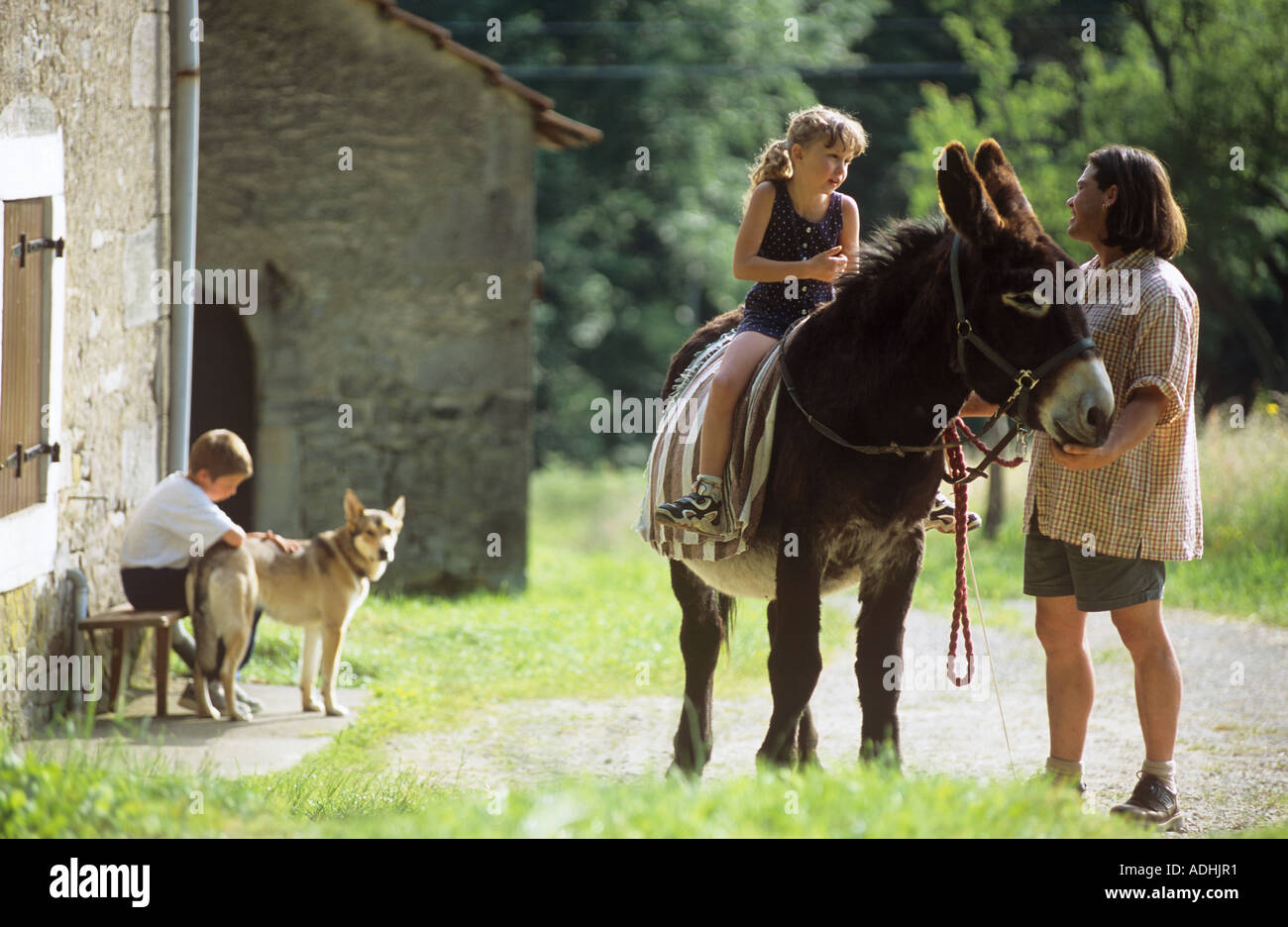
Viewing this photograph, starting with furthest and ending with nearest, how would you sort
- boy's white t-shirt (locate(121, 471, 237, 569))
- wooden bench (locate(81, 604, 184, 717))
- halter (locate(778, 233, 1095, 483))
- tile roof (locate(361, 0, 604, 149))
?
tile roof (locate(361, 0, 604, 149)) < boy's white t-shirt (locate(121, 471, 237, 569)) < wooden bench (locate(81, 604, 184, 717)) < halter (locate(778, 233, 1095, 483))

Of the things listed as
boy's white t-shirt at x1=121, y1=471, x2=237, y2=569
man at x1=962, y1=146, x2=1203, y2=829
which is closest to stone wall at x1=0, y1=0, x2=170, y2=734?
boy's white t-shirt at x1=121, y1=471, x2=237, y2=569

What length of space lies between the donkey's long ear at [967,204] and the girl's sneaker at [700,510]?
129cm

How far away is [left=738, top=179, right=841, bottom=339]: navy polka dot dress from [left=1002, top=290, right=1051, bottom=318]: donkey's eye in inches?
42.6

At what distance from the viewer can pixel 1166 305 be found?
4.61 meters

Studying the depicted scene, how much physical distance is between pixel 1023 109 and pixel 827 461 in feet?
44.1

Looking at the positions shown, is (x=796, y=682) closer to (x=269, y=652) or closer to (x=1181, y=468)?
(x=1181, y=468)

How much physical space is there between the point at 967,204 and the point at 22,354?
438 centimetres

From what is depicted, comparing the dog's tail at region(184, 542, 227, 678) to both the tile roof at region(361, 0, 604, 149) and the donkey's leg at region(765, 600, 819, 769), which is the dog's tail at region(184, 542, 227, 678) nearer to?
the donkey's leg at region(765, 600, 819, 769)

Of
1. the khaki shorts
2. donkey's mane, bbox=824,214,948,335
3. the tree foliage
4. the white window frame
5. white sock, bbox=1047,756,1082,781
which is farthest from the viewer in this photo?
the tree foliage

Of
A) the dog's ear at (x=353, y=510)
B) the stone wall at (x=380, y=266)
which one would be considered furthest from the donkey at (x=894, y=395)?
the stone wall at (x=380, y=266)

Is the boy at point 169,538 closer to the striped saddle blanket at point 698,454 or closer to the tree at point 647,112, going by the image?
the striped saddle blanket at point 698,454

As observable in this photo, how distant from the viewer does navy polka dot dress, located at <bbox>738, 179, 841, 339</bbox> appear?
5.05 metres

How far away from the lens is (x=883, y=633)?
4707 millimetres

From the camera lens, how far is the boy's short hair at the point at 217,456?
743 centimetres
